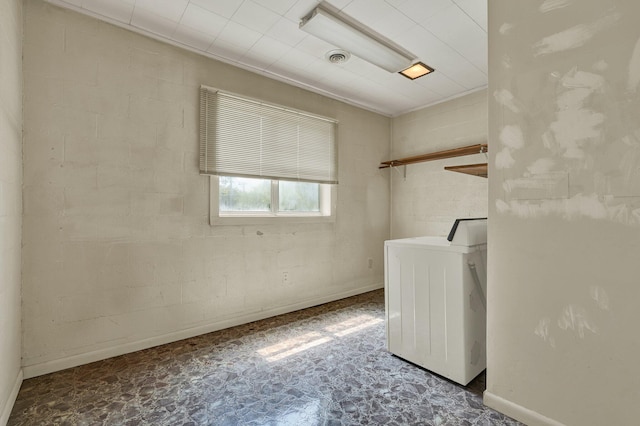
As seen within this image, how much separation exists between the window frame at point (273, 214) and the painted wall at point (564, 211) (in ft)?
7.28

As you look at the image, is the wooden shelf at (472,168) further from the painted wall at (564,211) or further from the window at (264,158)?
the window at (264,158)

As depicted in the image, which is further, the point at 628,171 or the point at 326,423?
the point at 326,423

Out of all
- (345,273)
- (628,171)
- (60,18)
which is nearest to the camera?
(628,171)

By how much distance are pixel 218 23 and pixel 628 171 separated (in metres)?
2.83

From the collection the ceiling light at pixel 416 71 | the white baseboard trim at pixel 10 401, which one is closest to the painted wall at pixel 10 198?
the white baseboard trim at pixel 10 401

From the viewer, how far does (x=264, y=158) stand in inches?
126

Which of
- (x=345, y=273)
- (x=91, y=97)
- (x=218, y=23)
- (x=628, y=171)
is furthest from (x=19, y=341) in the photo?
(x=628, y=171)

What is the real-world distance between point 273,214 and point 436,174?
235cm

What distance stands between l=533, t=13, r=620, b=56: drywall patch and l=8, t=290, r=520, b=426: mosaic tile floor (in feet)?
6.47

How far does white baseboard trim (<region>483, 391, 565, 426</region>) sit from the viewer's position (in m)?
1.53

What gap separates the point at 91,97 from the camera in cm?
228

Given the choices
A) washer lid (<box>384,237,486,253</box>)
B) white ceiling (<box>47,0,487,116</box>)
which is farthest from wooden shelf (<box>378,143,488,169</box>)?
washer lid (<box>384,237,486,253</box>)

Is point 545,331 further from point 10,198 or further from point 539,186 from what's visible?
point 10,198

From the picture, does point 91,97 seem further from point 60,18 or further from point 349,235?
point 349,235
